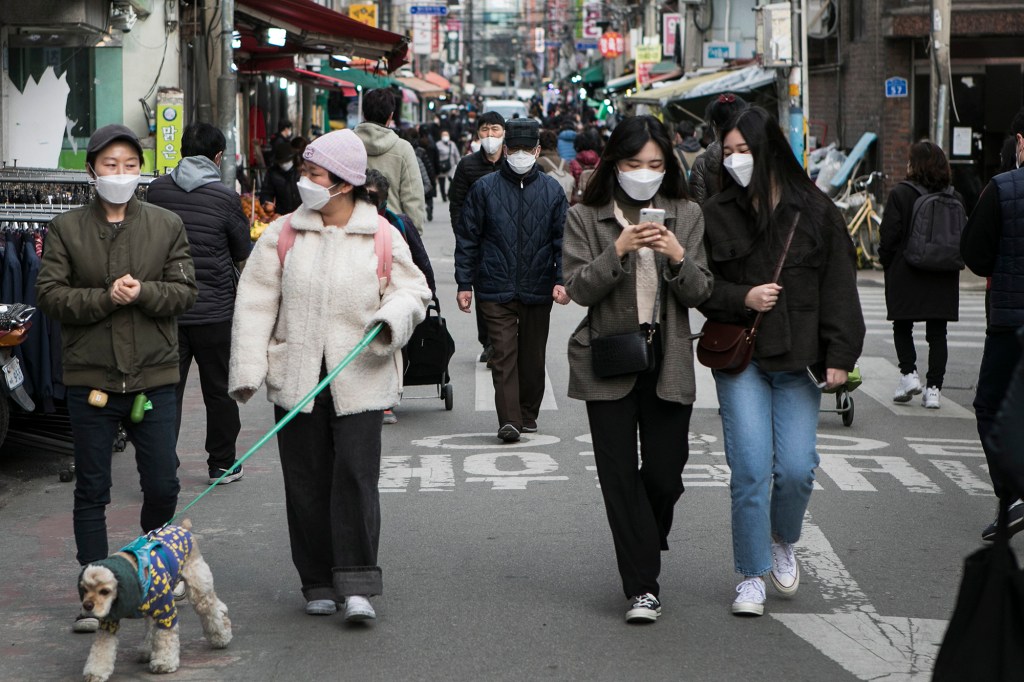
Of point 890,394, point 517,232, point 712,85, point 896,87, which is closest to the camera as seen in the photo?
point 517,232

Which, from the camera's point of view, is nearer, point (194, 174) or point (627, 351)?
point (627, 351)

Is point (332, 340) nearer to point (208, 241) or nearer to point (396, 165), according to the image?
point (208, 241)

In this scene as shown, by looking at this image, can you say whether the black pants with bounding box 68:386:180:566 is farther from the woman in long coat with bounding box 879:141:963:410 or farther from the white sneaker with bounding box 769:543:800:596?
the woman in long coat with bounding box 879:141:963:410

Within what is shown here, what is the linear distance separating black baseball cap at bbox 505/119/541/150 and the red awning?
9.52 meters

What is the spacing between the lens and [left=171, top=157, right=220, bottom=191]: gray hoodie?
7684 mm

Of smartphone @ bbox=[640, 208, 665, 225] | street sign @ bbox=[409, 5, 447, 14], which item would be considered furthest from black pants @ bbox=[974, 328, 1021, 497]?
street sign @ bbox=[409, 5, 447, 14]

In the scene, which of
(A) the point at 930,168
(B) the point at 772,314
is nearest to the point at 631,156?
(B) the point at 772,314

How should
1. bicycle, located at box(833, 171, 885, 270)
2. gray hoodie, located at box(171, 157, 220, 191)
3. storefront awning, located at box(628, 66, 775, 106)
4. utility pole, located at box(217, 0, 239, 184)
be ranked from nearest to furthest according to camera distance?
gray hoodie, located at box(171, 157, 220, 191), utility pole, located at box(217, 0, 239, 184), bicycle, located at box(833, 171, 885, 270), storefront awning, located at box(628, 66, 775, 106)

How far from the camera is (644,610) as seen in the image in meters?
5.49

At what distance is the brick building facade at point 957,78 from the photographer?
23.6 meters

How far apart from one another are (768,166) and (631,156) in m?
0.52

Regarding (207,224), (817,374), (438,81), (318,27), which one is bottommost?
(817,374)

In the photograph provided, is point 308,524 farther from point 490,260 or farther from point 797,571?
point 490,260

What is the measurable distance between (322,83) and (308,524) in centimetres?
2652
